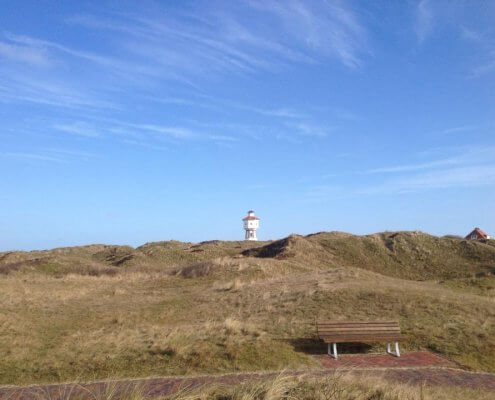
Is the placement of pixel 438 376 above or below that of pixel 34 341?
below

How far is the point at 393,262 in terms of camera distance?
40531mm

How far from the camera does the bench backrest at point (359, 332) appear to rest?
42.3 ft

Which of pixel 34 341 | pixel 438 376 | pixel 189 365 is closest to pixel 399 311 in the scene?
pixel 438 376

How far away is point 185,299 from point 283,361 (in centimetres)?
997

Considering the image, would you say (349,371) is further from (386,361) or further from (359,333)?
(359,333)

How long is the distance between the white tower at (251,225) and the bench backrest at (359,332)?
54432 millimetres

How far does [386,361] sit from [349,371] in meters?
4.18

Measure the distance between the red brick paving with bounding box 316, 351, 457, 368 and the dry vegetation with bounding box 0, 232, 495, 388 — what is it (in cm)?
45

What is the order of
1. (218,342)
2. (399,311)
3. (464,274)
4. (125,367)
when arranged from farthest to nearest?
(464,274) → (399,311) → (218,342) → (125,367)

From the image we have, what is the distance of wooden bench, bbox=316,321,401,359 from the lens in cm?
1288

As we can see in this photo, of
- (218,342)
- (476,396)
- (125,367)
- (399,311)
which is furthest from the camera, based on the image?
(399,311)

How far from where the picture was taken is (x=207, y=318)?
1725 cm

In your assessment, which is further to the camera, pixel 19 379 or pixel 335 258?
pixel 335 258

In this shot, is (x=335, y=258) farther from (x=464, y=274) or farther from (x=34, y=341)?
(x=34, y=341)
